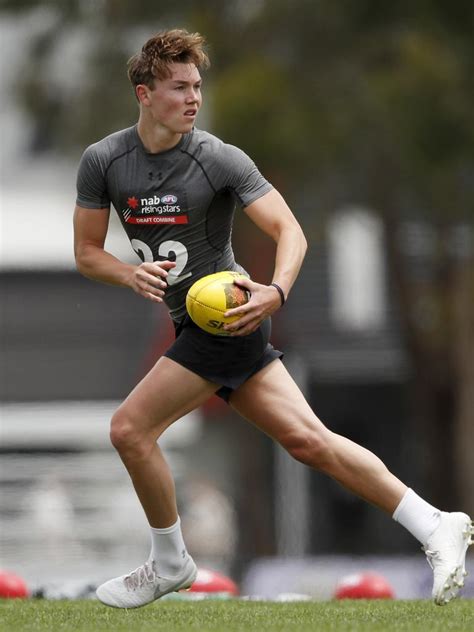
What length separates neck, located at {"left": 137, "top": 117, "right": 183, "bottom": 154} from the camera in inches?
283

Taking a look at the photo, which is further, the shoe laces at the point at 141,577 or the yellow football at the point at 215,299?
the shoe laces at the point at 141,577

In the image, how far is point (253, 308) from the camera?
6.84 meters

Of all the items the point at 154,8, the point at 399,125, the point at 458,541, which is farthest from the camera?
the point at 154,8

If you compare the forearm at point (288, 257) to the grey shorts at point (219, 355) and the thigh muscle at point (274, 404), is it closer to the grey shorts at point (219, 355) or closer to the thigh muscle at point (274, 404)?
the grey shorts at point (219, 355)

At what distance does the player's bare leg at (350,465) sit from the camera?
7094 mm

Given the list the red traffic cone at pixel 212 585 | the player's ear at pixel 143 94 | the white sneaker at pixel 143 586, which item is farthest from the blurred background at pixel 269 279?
the player's ear at pixel 143 94

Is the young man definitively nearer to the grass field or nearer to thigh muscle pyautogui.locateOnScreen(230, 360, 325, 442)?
thigh muscle pyautogui.locateOnScreen(230, 360, 325, 442)

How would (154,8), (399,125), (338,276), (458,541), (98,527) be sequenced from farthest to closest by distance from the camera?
1. (338,276)
2. (98,527)
3. (154,8)
4. (399,125)
5. (458,541)

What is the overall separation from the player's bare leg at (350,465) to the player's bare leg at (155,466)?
0.26 meters

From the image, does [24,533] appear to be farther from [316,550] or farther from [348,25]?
[348,25]

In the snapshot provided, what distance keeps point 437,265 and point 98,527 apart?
18.7ft

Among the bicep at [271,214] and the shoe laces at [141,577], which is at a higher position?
the bicep at [271,214]

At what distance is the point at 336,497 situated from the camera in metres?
26.3

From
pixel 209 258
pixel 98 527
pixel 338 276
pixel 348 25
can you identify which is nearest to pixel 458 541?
pixel 209 258
